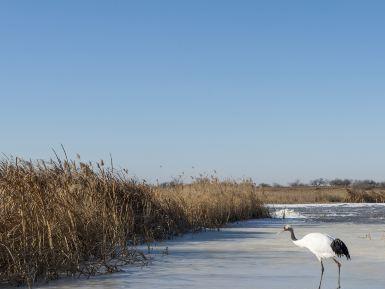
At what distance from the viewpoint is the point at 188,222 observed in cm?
1311

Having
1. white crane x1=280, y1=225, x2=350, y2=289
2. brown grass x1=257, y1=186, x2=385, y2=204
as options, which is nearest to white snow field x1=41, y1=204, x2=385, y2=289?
white crane x1=280, y1=225, x2=350, y2=289

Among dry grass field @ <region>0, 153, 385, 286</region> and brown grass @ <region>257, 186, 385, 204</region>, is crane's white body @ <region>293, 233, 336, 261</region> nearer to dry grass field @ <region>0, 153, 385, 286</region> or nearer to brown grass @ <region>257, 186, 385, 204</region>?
dry grass field @ <region>0, 153, 385, 286</region>

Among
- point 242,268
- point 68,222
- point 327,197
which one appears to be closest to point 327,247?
point 242,268

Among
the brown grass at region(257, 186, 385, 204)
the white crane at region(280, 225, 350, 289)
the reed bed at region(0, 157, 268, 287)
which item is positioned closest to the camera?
the reed bed at region(0, 157, 268, 287)

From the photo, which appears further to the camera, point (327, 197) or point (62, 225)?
point (327, 197)

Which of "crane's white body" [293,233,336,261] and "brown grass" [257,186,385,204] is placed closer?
"crane's white body" [293,233,336,261]

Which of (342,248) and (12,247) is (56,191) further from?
(342,248)

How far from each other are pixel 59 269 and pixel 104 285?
62cm

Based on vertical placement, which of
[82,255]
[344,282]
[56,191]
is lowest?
[344,282]

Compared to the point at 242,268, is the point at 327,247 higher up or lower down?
higher up

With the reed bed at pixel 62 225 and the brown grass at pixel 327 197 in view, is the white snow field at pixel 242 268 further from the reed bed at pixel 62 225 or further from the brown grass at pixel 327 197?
the brown grass at pixel 327 197

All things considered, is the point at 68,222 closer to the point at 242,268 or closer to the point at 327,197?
the point at 242,268

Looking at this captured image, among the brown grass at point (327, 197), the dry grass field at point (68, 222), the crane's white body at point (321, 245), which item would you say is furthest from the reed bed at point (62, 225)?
the brown grass at point (327, 197)

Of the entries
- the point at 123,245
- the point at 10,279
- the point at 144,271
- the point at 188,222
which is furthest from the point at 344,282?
the point at 188,222
